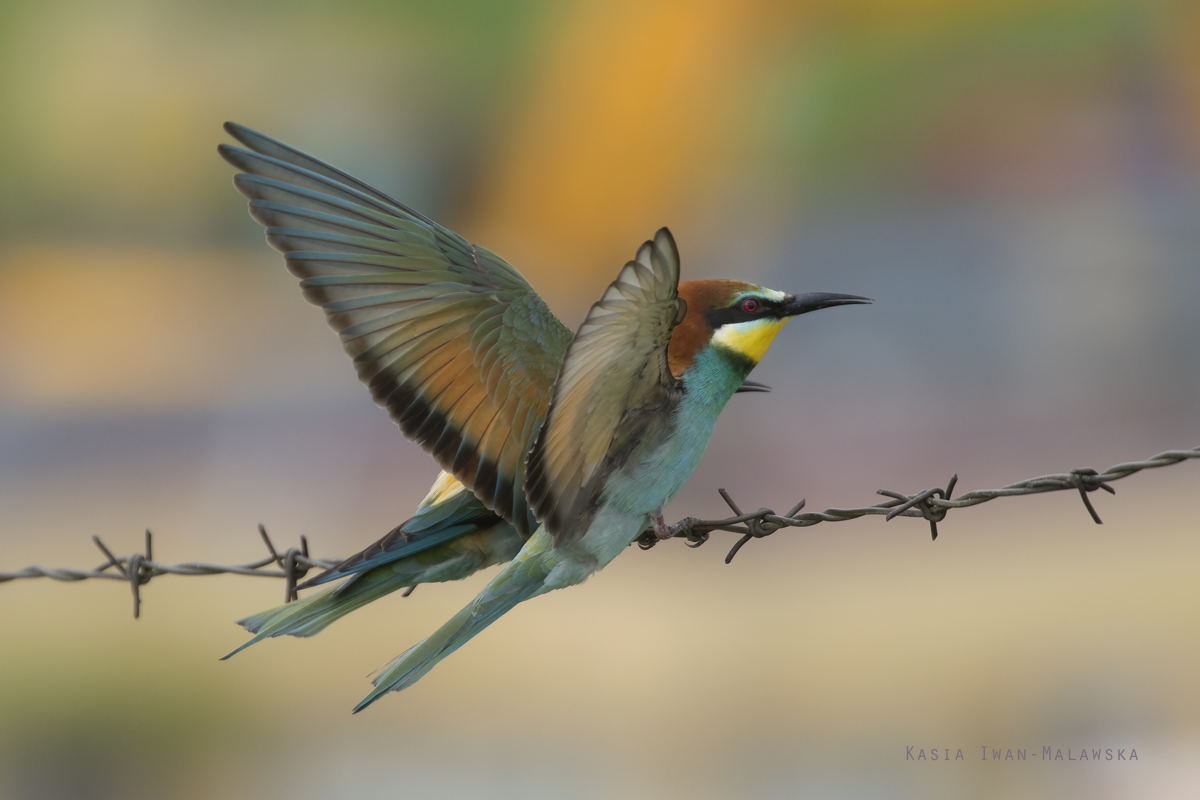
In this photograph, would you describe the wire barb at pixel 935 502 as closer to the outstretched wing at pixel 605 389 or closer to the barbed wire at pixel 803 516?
the barbed wire at pixel 803 516

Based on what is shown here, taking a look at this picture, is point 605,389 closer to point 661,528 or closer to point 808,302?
point 661,528

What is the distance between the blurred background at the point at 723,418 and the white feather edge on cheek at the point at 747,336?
2.77 metres

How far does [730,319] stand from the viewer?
1.50 metres

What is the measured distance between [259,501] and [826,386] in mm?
2753

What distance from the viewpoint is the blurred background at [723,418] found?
423cm

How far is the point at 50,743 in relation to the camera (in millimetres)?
4203

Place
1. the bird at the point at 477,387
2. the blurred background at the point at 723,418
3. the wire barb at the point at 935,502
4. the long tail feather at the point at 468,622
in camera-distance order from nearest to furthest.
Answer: the wire barb at the point at 935,502 → the long tail feather at the point at 468,622 → the bird at the point at 477,387 → the blurred background at the point at 723,418

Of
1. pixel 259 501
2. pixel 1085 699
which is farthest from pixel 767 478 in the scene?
pixel 259 501

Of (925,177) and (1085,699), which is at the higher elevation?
(925,177)

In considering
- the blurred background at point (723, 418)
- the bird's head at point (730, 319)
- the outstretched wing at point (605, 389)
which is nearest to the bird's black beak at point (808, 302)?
the bird's head at point (730, 319)

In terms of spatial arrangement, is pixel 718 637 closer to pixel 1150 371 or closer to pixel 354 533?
pixel 354 533

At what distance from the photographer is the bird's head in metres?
1.48

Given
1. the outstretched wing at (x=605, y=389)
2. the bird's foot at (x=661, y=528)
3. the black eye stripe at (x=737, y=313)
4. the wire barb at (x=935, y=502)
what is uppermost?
the black eye stripe at (x=737, y=313)

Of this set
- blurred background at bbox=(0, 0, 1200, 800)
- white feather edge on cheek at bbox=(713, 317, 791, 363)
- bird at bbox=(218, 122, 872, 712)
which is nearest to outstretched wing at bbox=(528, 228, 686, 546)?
bird at bbox=(218, 122, 872, 712)
